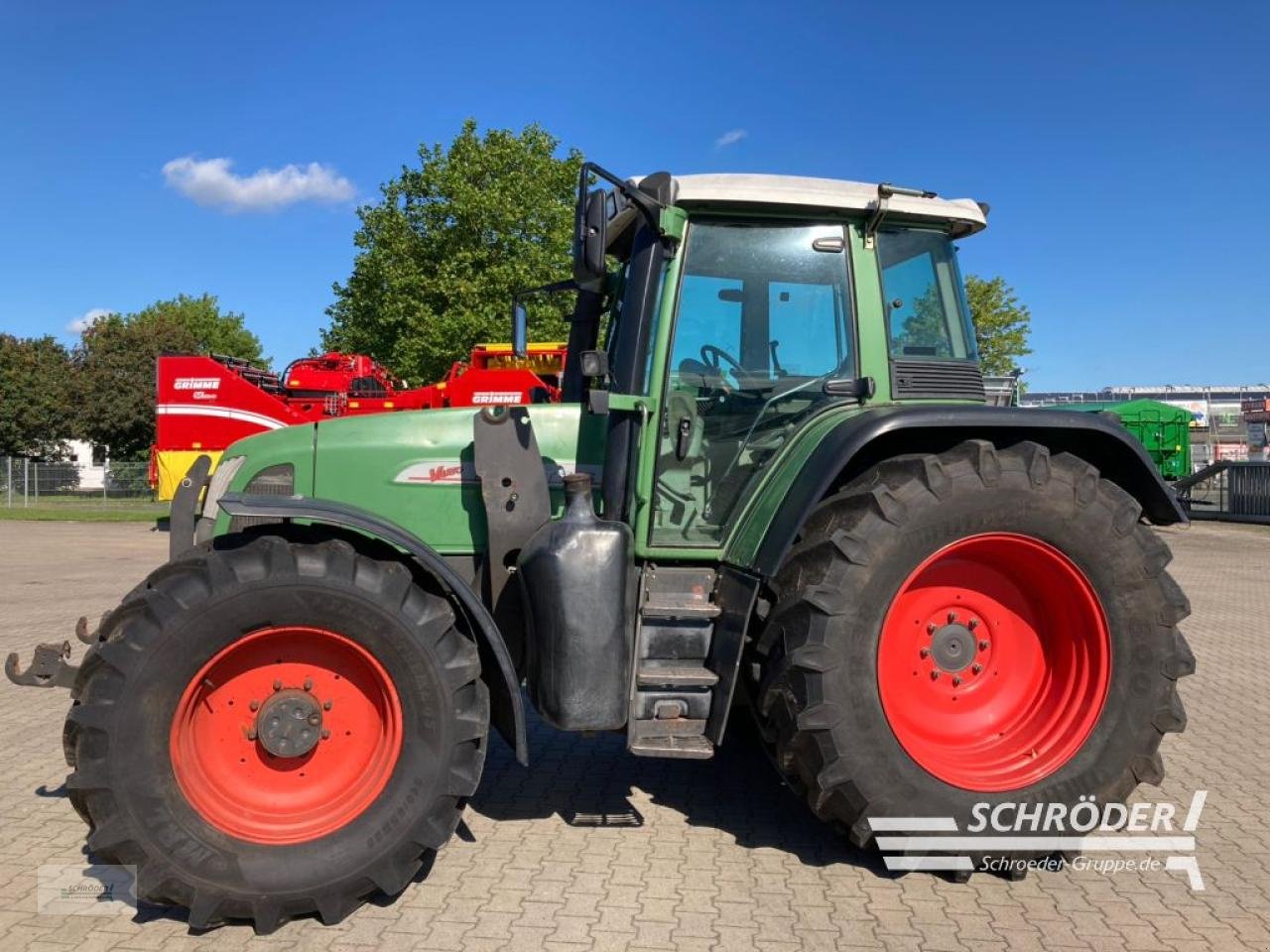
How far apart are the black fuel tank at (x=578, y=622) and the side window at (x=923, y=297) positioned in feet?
4.95

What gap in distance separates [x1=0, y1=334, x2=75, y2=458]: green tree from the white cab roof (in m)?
41.3

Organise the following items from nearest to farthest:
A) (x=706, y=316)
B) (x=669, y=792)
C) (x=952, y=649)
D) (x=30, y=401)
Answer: (x=952, y=649) < (x=706, y=316) < (x=669, y=792) < (x=30, y=401)

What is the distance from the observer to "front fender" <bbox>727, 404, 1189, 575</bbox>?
3213 millimetres

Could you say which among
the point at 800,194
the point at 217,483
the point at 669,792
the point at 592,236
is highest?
the point at 800,194

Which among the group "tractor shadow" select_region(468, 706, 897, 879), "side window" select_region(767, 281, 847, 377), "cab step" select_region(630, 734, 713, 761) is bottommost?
"tractor shadow" select_region(468, 706, 897, 879)

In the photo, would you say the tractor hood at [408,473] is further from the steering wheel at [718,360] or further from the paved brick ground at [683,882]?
the paved brick ground at [683,882]

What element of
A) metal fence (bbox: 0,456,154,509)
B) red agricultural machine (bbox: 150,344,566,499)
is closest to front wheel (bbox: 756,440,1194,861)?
red agricultural machine (bbox: 150,344,566,499)

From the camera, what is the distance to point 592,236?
315 cm

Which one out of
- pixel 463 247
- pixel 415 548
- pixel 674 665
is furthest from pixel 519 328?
pixel 463 247

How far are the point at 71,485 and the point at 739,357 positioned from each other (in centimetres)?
2803

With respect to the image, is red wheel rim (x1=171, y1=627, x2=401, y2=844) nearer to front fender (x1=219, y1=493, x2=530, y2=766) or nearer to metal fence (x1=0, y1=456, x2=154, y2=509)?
front fender (x1=219, y1=493, x2=530, y2=766)

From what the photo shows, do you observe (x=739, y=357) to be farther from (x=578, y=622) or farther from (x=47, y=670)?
(x=47, y=670)

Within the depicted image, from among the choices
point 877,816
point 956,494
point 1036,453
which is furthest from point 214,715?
point 1036,453

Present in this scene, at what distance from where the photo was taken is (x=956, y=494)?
10.5 ft
